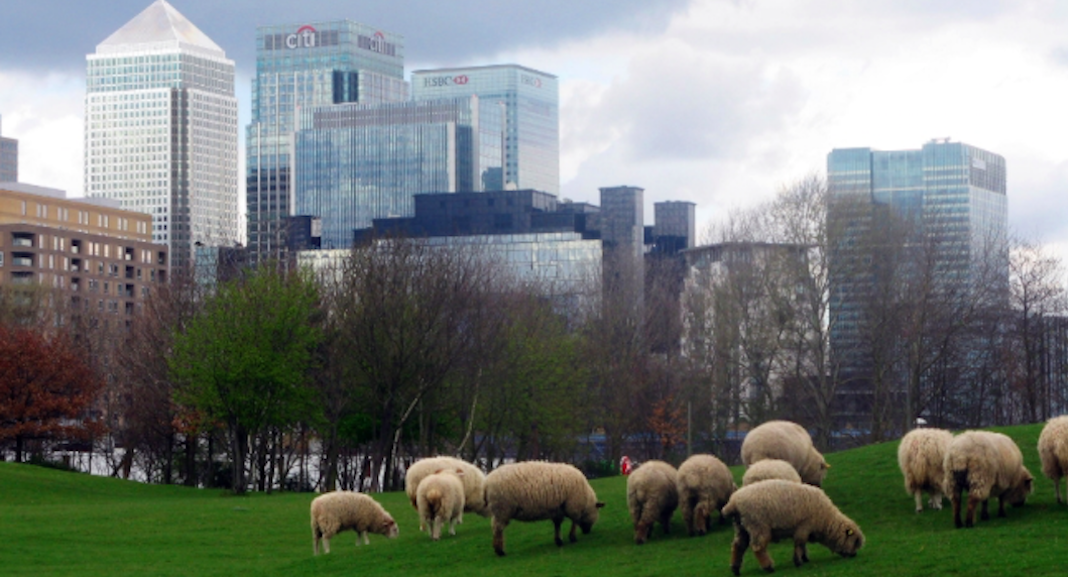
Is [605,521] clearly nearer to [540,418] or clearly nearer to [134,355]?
[540,418]

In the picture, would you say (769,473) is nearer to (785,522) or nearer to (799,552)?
(799,552)

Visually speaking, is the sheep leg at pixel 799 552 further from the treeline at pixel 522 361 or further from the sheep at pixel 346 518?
the treeline at pixel 522 361

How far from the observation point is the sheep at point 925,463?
93.6 feet

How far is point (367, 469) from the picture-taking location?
3100 inches

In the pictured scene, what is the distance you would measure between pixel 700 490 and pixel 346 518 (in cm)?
1004

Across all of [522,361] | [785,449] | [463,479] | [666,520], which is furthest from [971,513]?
[522,361]

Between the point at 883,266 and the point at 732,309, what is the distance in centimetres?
891

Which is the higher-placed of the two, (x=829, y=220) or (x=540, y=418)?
(x=829, y=220)

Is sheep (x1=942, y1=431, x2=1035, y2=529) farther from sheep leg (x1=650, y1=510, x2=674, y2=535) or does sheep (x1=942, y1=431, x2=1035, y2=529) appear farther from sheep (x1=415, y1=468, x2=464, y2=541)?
sheep (x1=415, y1=468, x2=464, y2=541)

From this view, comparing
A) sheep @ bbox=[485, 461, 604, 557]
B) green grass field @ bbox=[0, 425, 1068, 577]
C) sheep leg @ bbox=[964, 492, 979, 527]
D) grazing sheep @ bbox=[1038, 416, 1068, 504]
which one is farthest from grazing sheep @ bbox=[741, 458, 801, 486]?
grazing sheep @ bbox=[1038, 416, 1068, 504]

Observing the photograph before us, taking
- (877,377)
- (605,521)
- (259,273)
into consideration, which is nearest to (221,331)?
(259,273)

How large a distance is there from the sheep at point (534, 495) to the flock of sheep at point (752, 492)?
21mm

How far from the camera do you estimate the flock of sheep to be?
24531mm

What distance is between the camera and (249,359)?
59562mm
